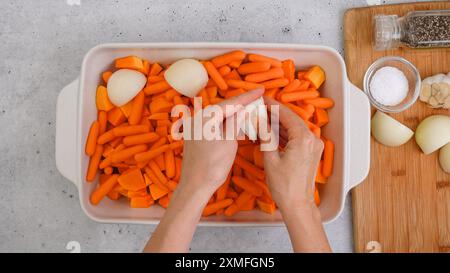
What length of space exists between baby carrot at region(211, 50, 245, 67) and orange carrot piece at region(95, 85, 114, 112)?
0.86ft

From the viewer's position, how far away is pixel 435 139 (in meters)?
1.09

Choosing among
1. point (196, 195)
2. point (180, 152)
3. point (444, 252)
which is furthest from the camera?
point (444, 252)

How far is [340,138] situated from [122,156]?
1.64 feet

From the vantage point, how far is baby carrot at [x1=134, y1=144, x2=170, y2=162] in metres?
0.99

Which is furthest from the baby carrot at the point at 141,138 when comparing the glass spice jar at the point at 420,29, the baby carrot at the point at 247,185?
the glass spice jar at the point at 420,29

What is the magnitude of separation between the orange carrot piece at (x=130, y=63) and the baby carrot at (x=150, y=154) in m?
0.19

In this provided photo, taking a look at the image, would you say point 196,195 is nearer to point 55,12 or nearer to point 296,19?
point 296,19

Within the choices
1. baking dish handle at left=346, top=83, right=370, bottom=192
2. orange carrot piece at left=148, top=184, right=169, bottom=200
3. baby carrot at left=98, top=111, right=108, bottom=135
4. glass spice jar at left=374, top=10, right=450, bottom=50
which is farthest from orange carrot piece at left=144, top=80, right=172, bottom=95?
glass spice jar at left=374, top=10, right=450, bottom=50

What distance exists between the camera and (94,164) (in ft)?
3.37

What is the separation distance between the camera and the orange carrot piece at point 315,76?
3.32ft

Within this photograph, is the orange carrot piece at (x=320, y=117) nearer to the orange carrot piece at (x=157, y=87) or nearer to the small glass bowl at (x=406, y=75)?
the small glass bowl at (x=406, y=75)

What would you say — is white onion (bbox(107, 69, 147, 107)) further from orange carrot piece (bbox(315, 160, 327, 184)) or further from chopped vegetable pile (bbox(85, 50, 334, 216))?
orange carrot piece (bbox(315, 160, 327, 184))

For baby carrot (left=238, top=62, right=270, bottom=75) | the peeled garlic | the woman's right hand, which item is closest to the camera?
the woman's right hand
